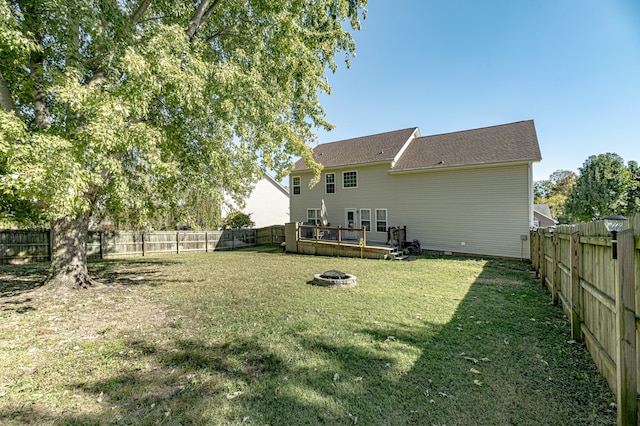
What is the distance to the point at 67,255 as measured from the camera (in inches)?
273

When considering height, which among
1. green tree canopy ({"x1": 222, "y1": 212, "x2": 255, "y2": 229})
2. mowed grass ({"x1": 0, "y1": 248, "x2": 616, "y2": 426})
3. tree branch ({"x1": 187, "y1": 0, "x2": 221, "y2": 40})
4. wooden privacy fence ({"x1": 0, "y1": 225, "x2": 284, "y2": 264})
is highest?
tree branch ({"x1": 187, "y1": 0, "x2": 221, "y2": 40})

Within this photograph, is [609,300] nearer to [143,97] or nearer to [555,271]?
[555,271]

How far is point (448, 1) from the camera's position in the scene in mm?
10781

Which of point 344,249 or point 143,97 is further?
point 344,249

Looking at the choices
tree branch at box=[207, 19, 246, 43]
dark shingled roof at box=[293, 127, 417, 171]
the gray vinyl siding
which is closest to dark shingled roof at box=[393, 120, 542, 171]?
the gray vinyl siding

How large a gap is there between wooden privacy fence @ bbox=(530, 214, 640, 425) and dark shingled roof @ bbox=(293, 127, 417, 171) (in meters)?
12.7

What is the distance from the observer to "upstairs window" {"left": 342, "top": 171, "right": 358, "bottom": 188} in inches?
709

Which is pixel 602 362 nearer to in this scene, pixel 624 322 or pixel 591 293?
pixel 591 293

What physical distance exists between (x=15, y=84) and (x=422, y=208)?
15.5 metres

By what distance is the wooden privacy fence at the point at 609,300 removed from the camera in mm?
2107

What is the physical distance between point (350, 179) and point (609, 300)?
15838 mm

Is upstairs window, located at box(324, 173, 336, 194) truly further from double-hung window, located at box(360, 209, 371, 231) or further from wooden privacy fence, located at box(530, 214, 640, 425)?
wooden privacy fence, located at box(530, 214, 640, 425)

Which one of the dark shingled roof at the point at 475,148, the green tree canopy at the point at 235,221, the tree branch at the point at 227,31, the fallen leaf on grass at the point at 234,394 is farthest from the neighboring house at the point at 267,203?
the fallen leaf on grass at the point at 234,394

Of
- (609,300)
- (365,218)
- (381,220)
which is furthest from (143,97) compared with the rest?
(365,218)
